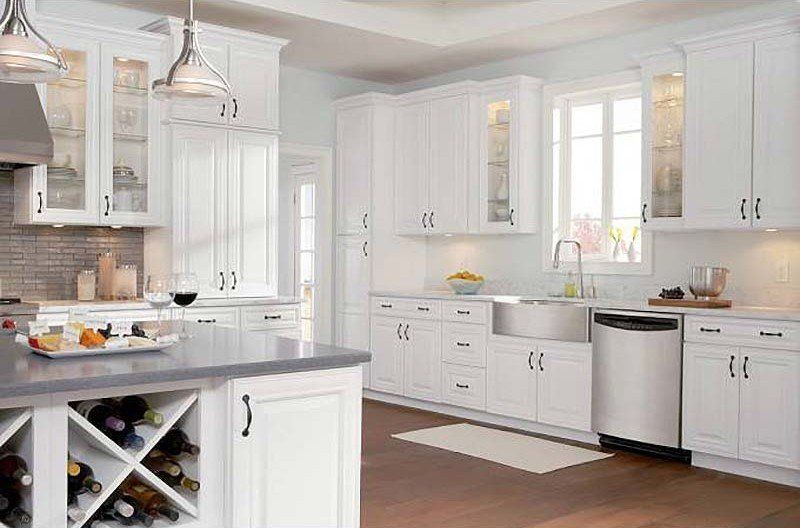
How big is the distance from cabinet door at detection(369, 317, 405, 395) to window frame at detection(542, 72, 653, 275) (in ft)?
4.32

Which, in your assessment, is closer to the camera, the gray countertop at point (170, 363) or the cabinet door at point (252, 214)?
the gray countertop at point (170, 363)

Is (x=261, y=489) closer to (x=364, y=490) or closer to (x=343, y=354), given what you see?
(x=343, y=354)

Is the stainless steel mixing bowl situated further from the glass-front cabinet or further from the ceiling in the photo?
the ceiling

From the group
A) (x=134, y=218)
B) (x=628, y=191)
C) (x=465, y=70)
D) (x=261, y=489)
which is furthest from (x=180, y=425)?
(x=465, y=70)

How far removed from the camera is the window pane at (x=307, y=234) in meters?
7.86

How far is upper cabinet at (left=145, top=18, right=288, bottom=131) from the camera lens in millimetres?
5824

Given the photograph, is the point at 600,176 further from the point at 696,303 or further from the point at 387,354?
the point at 387,354

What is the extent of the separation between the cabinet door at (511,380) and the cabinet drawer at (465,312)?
8.6 inches

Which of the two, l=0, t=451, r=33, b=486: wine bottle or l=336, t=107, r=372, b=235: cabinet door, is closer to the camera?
l=0, t=451, r=33, b=486: wine bottle

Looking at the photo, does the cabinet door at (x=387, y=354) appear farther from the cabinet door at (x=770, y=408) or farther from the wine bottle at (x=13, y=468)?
the wine bottle at (x=13, y=468)

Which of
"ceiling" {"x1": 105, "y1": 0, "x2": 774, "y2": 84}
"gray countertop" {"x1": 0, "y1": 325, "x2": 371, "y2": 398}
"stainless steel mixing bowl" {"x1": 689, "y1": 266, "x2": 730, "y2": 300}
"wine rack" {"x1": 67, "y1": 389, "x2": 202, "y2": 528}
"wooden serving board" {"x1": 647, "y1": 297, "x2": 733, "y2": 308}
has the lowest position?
"wine rack" {"x1": 67, "y1": 389, "x2": 202, "y2": 528}

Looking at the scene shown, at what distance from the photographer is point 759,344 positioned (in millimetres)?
4824

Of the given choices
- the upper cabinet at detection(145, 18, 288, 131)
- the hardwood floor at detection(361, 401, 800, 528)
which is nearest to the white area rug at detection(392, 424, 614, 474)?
the hardwood floor at detection(361, 401, 800, 528)

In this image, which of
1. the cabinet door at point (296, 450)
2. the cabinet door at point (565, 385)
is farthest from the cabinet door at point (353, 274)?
the cabinet door at point (296, 450)
